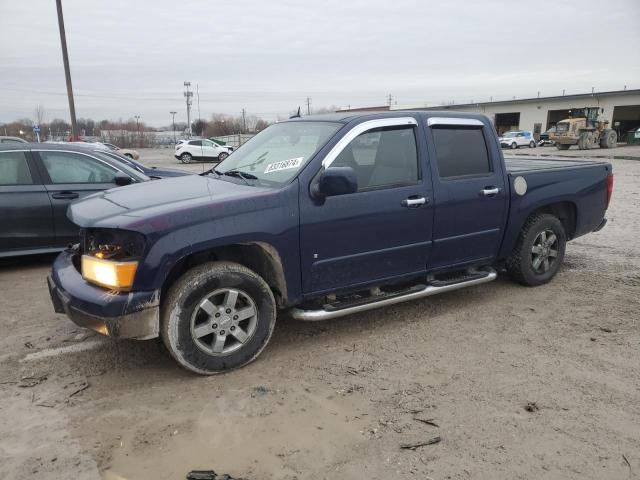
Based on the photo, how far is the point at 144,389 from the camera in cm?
335

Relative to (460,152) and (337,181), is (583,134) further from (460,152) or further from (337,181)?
(337,181)

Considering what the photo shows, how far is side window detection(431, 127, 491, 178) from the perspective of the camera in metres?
4.41

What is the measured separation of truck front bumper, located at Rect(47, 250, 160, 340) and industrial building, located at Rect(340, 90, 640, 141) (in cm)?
4570

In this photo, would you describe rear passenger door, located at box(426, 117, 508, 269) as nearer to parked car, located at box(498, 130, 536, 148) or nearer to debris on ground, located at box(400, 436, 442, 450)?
debris on ground, located at box(400, 436, 442, 450)

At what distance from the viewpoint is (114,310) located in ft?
10.3

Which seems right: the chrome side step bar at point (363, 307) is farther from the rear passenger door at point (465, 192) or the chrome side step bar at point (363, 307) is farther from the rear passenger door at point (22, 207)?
the rear passenger door at point (22, 207)

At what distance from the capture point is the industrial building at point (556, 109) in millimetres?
47188

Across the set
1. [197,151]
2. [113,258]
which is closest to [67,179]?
[113,258]

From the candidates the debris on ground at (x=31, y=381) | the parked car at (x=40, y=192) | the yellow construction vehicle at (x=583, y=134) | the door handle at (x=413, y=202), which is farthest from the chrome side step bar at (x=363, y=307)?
the yellow construction vehicle at (x=583, y=134)

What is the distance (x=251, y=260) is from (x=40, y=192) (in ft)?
12.4

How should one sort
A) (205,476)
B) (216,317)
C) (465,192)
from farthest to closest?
(465,192), (216,317), (205,476)

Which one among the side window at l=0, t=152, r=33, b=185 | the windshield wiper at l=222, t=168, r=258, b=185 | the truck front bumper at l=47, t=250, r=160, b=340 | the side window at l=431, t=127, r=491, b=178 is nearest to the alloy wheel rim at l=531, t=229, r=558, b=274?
the side window at l=431, t=127, r=491, b=178

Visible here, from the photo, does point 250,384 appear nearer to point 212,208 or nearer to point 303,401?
point 303,401

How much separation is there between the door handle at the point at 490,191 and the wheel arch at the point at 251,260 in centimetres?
214
